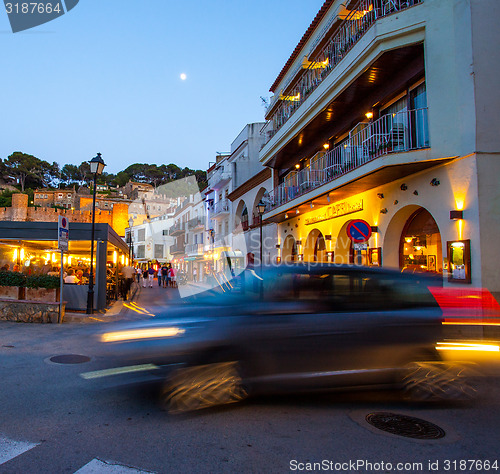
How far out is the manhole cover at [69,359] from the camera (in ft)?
23.3

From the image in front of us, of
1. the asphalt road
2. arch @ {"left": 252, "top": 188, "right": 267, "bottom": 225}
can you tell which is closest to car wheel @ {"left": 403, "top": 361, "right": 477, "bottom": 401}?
the asphalt road

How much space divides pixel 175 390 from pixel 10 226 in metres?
12.6

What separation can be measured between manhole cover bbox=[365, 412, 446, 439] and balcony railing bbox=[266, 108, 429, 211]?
8.28 meters

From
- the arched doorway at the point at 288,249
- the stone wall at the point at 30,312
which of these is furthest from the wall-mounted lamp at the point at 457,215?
the arched doorway at the point at 288,249

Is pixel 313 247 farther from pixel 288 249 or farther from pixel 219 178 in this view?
pixel 219 178

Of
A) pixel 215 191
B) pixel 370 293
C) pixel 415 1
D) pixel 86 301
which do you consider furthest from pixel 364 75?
pixel 215 191

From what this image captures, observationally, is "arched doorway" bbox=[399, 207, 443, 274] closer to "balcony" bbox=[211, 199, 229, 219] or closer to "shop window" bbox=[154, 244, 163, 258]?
"balcony" bbox=[211, 199, 229, 219]

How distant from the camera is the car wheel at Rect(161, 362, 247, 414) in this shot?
4.68m

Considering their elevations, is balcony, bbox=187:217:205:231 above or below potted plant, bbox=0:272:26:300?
above

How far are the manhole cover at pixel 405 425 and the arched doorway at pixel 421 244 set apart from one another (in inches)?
327

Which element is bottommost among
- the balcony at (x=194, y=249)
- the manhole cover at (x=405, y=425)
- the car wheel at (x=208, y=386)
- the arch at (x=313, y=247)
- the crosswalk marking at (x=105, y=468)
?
the manhole cover at (x=405, y=425)

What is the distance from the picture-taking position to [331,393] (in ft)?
15.9

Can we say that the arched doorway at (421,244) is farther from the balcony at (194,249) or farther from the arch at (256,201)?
the balcony at (194,249)

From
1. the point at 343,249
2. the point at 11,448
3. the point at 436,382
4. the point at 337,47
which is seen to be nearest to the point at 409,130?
the point at 337,47
